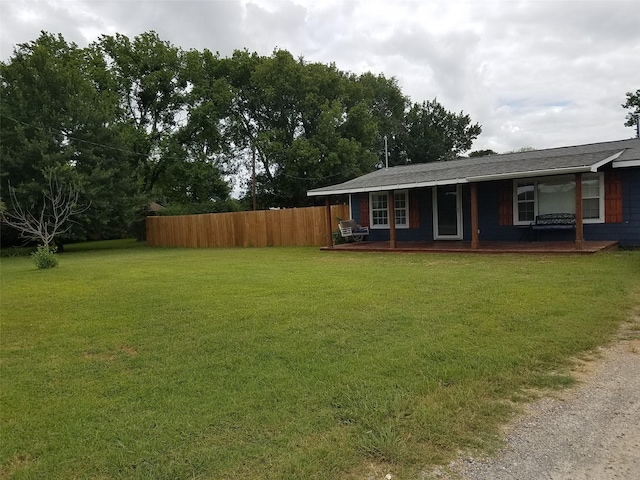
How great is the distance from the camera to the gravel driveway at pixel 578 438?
220 cm

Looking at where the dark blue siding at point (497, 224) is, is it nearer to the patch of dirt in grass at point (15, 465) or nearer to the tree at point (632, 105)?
the patch of dirt in grass at point (15, 465)

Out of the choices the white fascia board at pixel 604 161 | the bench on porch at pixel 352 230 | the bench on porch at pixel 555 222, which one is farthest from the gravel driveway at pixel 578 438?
the bench on porch at pixel 352 230

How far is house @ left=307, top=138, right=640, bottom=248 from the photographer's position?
35.0 feet

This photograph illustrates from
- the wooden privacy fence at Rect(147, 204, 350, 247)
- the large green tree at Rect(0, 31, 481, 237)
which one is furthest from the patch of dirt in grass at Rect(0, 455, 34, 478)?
the large green tree at Rect(0, 31, 481, 237)

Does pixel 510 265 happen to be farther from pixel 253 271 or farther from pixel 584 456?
pixel 584 456

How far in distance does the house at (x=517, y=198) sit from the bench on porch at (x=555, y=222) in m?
0.20

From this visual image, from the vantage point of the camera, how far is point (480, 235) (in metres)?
13.5

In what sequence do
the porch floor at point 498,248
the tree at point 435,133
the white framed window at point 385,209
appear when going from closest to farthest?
the porch floor at point 498,248 < the white framed window at point 385,209 < the tree at point 435,133

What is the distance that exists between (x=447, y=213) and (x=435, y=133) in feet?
73.6

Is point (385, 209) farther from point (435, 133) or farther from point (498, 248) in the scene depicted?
point (435, 133)

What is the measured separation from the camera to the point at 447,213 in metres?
14.1

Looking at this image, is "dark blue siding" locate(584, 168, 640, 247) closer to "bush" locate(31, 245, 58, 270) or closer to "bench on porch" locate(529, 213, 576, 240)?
"bench on porch" locate(529, 213, 576, 240)

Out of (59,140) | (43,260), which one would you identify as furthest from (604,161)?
(59,140)

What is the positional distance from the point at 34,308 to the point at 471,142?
118 ft
